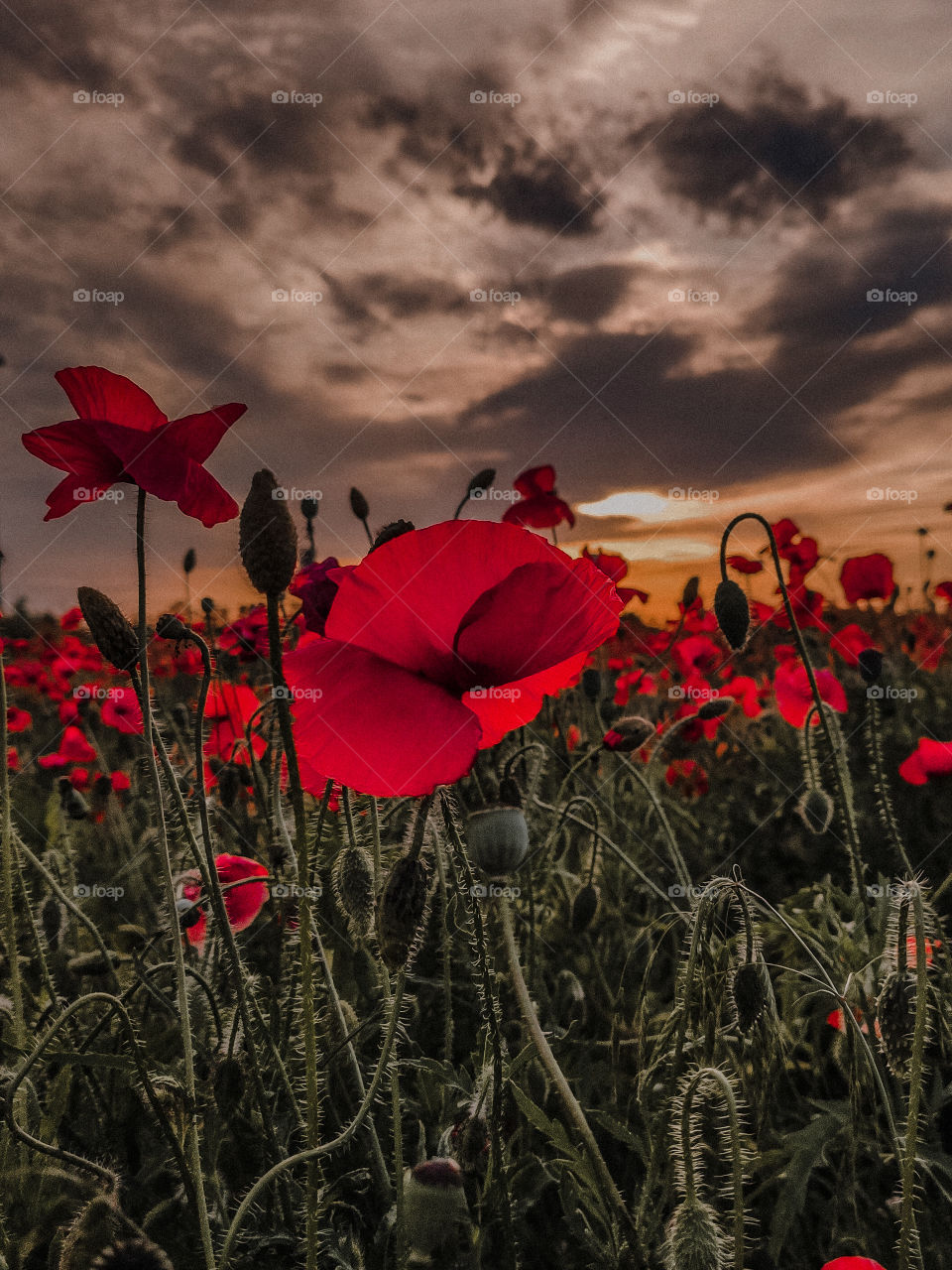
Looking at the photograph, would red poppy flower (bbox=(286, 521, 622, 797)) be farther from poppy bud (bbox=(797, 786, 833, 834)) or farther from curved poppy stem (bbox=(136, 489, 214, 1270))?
poppy bud (bbox=(797, 786, 833, 834))

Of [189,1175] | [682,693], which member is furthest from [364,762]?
[682,693]

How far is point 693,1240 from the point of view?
0.93m

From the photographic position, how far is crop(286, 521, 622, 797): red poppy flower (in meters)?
0.80

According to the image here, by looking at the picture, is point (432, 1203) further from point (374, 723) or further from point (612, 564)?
point (612, 564)

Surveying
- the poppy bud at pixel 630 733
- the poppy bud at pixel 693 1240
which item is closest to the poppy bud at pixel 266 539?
the poppy bud at pixel 693 1240

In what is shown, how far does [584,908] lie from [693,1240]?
0.77 metres

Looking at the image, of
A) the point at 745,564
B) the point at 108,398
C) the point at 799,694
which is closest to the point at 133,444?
the point at 108,398

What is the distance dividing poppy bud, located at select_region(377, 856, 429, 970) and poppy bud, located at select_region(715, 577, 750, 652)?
2.65 feet

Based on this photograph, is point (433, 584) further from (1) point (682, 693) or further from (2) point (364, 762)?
(1) point (682, 693)

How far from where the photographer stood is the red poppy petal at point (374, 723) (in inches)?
31.0

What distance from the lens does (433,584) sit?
84 cm

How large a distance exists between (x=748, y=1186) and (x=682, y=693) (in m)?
1.18

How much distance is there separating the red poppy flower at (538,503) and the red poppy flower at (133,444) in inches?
60.9

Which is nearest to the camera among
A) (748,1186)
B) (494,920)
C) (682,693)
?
(748,1186)
